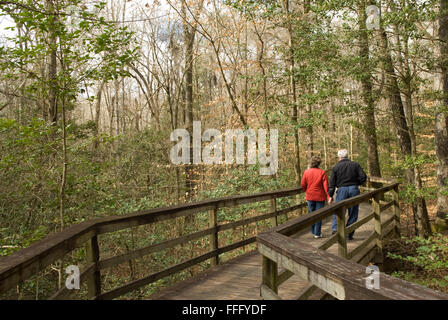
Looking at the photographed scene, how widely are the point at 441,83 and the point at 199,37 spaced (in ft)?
41.9

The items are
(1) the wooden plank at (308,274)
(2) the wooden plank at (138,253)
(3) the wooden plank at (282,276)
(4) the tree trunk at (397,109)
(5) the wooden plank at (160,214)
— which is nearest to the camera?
(1) the wooden plank at (308,274)

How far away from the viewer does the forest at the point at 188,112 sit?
19.5 feet

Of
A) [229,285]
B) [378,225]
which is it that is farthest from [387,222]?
[229,285]

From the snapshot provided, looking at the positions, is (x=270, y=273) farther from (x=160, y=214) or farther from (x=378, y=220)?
(x=378, y=220)

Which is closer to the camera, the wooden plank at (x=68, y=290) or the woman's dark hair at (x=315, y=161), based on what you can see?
the wooden plank at (x=68, y=290)

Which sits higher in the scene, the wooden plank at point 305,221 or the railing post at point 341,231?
the wooden plank at point 305,221

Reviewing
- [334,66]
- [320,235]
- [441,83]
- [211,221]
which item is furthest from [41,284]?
[441,83]

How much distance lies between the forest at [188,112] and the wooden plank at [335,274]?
4.39 m

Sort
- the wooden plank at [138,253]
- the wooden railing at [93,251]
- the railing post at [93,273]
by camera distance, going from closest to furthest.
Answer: the wooden railing at [93,251] → the railing post at [93,273] → the wooden plank at [138,253]

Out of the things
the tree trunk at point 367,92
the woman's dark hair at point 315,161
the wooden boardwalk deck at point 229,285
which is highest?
the tree trunk at point 367,92

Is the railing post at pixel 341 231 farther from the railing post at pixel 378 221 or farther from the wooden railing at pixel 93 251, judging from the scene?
the railing post at pixel 378 221

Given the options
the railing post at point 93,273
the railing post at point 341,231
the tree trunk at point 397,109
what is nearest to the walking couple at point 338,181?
the railing post at point 341,231

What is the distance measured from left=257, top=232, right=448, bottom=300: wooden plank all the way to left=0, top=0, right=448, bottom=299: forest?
14.4 feet
